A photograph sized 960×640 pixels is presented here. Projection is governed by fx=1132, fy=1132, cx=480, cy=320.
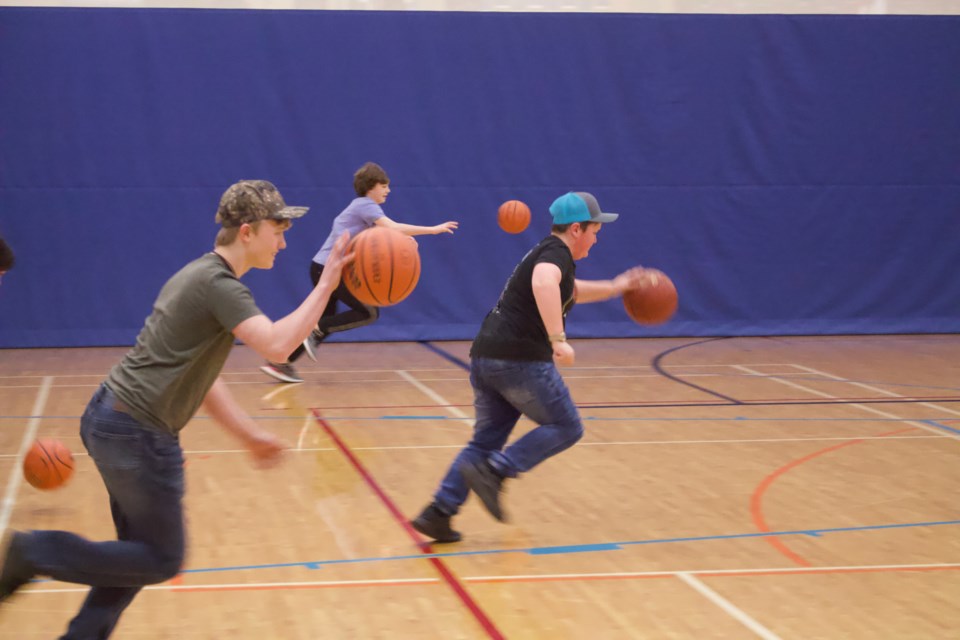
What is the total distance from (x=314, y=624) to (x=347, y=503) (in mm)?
1780

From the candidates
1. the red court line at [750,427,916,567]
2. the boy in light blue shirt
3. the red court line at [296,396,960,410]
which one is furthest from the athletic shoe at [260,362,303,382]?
the red court line at [750,427,916,567]

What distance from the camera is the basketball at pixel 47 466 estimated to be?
543cm

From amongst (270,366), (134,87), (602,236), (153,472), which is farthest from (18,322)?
(153,472)

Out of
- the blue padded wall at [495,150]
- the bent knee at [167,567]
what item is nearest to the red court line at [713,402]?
the blue padded wall at [495,150]

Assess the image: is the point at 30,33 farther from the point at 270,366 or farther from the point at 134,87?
the point at 270,366

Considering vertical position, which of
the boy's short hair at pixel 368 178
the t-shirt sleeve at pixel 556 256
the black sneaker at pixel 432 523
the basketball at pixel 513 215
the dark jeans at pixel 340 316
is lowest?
the dark jeans at pixel 340 316

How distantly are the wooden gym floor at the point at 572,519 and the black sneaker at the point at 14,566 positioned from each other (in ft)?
2.70

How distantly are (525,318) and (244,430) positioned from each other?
1.90 metres

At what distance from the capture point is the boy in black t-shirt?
5102 mm

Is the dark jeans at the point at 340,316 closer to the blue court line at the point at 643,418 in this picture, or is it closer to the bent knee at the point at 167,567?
the blue court line at the point at 643,418

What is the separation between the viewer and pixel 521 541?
538 cm

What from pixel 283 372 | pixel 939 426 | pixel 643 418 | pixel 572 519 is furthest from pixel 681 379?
pixel 572 519

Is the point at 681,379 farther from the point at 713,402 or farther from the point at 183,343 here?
the point at 183,343

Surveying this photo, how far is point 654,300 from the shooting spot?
566 cm
